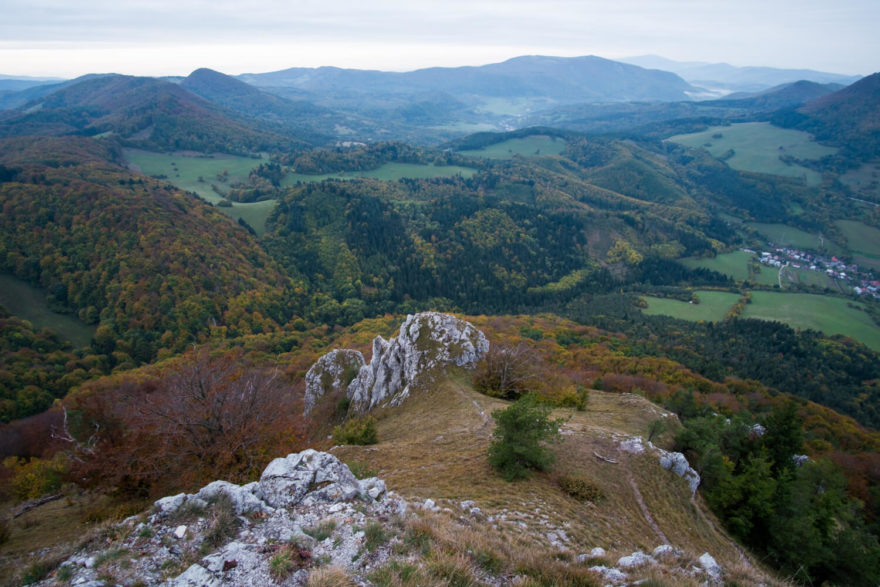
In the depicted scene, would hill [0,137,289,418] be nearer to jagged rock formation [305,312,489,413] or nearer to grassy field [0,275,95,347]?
grassy field [0,275,95,347]

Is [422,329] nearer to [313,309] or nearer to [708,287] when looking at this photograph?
[313,309]

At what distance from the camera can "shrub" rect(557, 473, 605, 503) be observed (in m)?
24.3

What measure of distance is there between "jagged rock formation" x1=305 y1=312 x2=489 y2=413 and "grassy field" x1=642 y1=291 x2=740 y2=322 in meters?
124

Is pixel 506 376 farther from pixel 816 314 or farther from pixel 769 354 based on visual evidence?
pixel 816 314

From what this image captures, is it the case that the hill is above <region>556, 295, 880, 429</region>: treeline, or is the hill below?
above

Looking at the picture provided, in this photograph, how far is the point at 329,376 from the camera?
60281 mm

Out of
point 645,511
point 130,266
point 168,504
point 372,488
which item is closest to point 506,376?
point 645,511

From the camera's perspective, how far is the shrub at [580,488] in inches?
955

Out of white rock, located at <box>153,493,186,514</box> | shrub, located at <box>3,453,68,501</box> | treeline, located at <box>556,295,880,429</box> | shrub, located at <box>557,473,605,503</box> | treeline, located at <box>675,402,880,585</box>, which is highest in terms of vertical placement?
white rock, located at <box>153,493,186,514</box>

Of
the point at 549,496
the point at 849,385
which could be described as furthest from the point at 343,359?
the point at 849,385

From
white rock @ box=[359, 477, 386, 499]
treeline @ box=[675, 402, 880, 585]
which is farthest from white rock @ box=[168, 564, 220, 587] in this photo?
treeline @ box=[675, 402, 880, 585]

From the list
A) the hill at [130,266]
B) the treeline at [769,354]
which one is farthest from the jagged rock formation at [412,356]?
the hill at [130,266]

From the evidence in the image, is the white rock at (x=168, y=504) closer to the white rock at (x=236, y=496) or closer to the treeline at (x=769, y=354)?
the white rock at (x=236, y=496)

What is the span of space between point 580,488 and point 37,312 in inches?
6138
